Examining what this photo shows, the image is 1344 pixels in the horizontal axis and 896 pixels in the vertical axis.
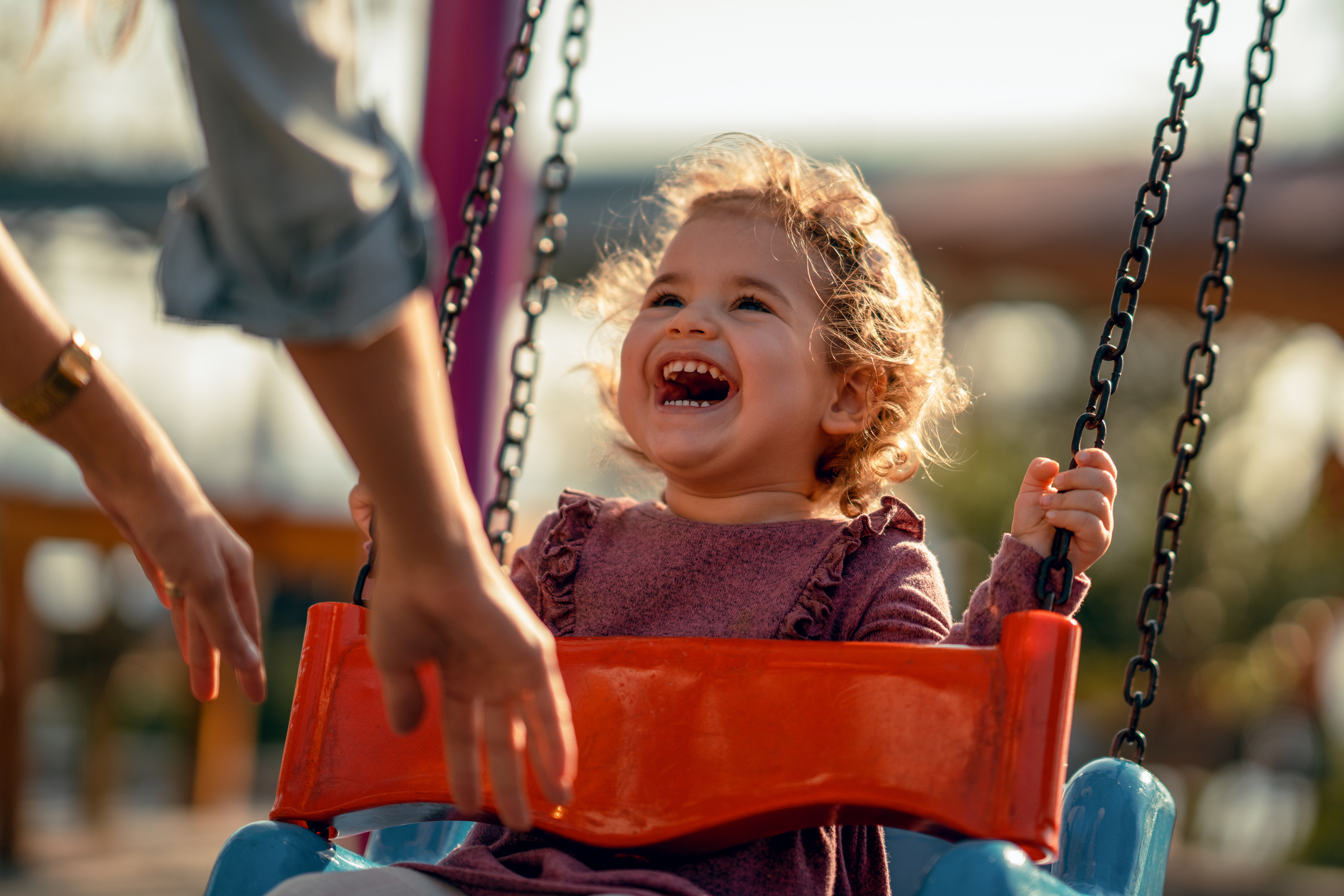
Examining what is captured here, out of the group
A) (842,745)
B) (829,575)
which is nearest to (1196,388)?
(829,575)

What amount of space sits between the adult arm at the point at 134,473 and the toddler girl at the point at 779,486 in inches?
12.5

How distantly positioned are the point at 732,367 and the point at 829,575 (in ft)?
0.83

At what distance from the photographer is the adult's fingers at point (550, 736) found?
77 cm

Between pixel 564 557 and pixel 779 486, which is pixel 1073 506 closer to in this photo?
pixel 779 486

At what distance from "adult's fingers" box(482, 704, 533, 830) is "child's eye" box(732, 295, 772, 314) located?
→ 0.75 metres

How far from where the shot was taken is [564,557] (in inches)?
56.4

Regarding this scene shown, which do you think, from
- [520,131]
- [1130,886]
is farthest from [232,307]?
[520,131]

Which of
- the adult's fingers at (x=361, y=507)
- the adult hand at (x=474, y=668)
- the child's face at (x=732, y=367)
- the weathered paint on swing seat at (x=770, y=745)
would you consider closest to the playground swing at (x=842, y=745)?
the weathered paint on swing seat at (x=770, y=745)

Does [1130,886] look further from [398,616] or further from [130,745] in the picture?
[130,745]

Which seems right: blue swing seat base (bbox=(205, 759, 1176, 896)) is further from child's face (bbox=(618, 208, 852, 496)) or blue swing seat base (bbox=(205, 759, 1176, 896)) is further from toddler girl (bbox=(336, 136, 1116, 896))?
child's face (bbox=(618, 208, 852, 496))

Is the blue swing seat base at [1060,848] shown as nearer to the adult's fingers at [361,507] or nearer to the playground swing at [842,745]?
the playground swing at [842,745]

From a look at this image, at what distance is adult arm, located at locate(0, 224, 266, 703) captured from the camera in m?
0.94

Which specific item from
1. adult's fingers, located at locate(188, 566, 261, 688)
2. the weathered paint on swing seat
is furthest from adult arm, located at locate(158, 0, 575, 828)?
the weathered paint on swing seat

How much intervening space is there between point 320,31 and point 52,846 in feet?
15.1
